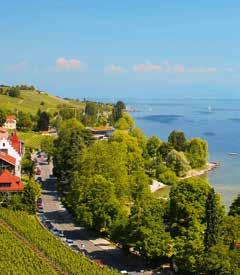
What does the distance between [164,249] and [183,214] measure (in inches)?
127

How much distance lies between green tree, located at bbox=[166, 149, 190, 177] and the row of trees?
55.5ft

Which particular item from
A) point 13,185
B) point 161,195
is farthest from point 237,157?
point 13,185

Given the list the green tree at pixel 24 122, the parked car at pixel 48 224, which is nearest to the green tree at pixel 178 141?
the green tree at pixel 24 122

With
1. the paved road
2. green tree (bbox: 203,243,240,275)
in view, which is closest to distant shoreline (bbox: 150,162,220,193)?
the paved road

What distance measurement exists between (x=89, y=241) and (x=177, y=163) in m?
39.9

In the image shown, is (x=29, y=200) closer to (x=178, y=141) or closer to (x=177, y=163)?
(x=177, y=163)

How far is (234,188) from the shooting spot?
72.4 m

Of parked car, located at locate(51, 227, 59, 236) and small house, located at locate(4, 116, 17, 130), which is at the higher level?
small house, located at locate(4, 116, 17, 130)

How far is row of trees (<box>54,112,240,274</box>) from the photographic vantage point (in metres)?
36.7

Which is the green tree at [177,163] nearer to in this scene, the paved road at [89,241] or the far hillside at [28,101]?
the paved road at [89,241]

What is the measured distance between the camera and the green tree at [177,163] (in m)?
82.9

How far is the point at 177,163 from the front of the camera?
8294 centimetres

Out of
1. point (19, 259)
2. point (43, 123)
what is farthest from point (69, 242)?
point (43, 123)

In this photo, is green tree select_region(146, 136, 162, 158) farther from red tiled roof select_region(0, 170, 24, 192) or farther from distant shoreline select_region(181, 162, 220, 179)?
red tiled roof select_region(0, 170, 24, 192)
